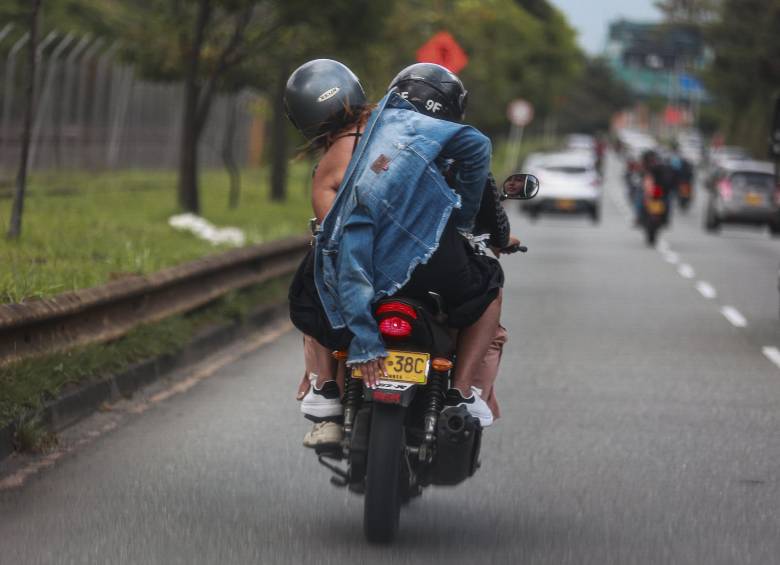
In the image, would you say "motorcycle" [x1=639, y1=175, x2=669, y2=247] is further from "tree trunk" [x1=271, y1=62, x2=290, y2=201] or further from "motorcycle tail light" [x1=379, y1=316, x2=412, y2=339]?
"motorcycle tail light" [x1=379, y1=316, x2=412, y2=339]

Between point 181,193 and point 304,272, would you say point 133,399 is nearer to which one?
point 304,272

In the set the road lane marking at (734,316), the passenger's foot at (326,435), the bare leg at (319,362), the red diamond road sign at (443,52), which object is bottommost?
the road lane marking at (734,316)

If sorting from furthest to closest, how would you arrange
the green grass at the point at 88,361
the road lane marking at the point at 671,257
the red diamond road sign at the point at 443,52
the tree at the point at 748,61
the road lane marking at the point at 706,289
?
the tree at the point at 748,61 < the red diamond road sign at the point at 443,52 < the road lane marking at the point at 671,257 < the road lane marking at the point at 706,289 < the green grass at the point at 88,361

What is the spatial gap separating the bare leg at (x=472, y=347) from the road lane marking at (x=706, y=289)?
1214 centimetres

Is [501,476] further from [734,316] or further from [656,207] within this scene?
[656,207]

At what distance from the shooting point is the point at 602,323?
15219mm

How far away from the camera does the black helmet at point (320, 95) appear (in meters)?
6.29

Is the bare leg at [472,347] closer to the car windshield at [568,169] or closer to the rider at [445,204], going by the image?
the rider at [445,204]

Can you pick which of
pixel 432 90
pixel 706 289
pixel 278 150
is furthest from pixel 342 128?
pixel 278 150

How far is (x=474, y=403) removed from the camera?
6.45 metres

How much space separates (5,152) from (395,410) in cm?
2257

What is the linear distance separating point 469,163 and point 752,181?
31598 millimetres

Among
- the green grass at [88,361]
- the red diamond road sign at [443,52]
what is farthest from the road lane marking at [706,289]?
the red diamond road sign at [443,52]

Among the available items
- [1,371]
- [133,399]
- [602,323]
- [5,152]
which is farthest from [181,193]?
[1,371]
